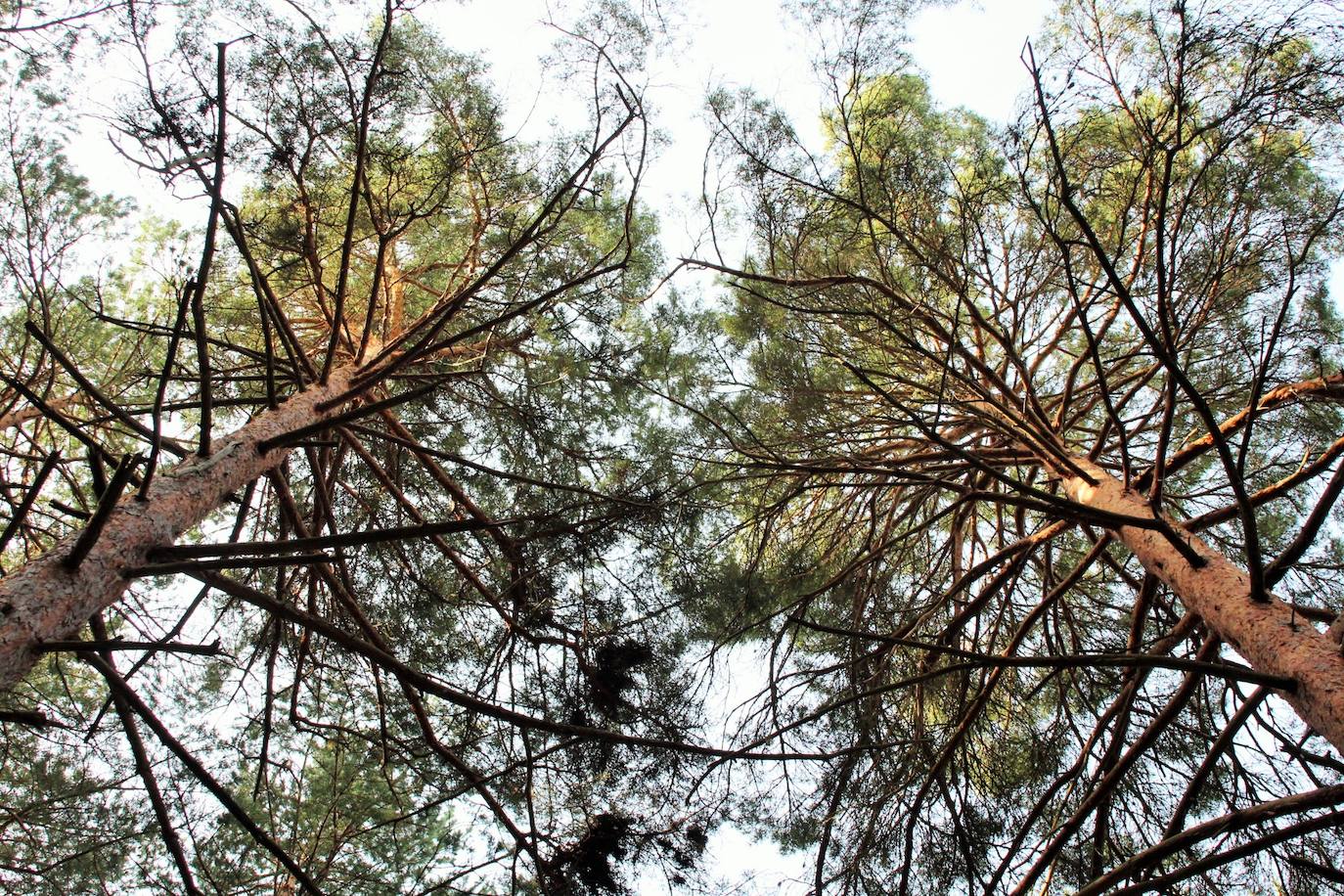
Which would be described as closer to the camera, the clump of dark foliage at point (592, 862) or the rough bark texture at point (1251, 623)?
the rough bark texture at point (1251, 623)

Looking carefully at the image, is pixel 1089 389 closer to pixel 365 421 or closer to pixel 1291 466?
pixel 1291 466

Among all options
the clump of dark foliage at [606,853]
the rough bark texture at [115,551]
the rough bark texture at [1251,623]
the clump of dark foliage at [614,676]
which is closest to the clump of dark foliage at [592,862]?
the clump of dark foliage at [606,853]

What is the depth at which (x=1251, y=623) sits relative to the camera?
2.54 metres

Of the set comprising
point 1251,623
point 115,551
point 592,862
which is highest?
point 115,551

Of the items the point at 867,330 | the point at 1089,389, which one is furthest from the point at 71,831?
the point at 1089,389

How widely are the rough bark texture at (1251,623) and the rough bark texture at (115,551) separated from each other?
3.34 meters

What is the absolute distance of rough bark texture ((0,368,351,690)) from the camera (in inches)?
80.2

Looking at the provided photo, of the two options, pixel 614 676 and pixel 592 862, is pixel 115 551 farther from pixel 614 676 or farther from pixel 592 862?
pixel 614 676

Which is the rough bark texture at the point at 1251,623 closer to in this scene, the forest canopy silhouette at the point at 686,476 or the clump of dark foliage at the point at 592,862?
the forest canopy silhouette at the point at 686,476

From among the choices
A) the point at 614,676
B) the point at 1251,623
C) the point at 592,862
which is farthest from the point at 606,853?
the point at 1251,623

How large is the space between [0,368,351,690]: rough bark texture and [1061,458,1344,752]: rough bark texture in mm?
3336

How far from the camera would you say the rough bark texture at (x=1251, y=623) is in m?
2.19

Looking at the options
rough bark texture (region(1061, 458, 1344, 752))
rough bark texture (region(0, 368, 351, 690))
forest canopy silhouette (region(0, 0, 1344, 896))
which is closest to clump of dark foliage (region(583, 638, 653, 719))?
forest canopy silhouette (region(0, 0, 1344, 896))

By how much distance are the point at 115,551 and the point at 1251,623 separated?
11.4 feet
